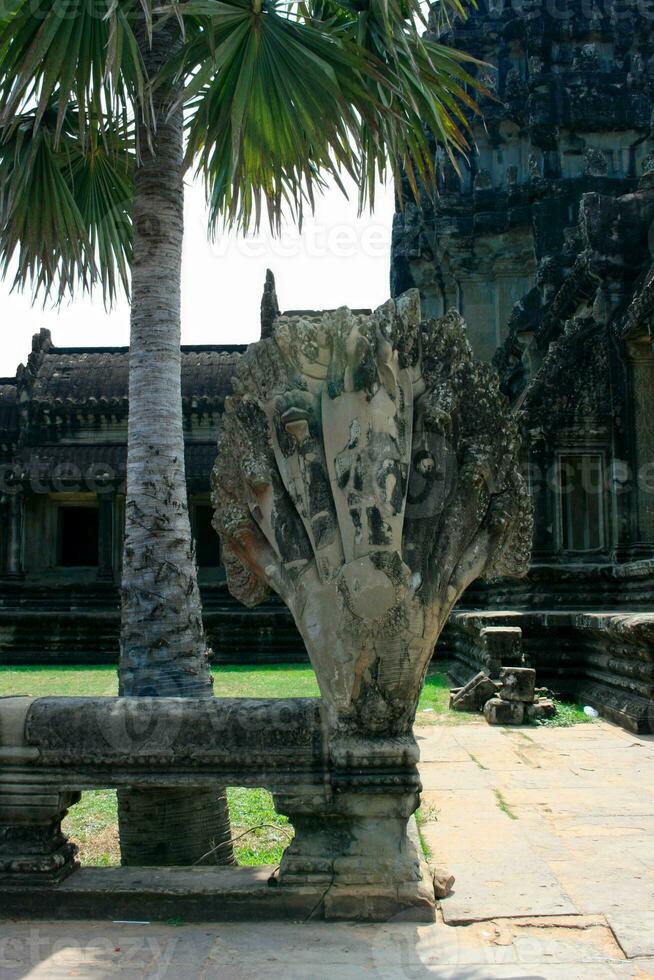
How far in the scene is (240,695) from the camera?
10344 mm

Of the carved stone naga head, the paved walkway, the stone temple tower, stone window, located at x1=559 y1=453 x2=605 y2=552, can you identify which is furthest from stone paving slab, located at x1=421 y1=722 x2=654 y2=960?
the stone temple tower

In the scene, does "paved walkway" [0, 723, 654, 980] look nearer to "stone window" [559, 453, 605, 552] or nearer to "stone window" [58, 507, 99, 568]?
"stone window" [559, 453, 605, 552]

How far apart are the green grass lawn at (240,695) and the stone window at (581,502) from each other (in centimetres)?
252

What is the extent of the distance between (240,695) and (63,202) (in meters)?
5.82

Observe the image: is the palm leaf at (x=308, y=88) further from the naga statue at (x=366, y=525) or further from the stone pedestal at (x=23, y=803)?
the stone pedestal at (x=23, y=803)

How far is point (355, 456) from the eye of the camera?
2967 millimetres

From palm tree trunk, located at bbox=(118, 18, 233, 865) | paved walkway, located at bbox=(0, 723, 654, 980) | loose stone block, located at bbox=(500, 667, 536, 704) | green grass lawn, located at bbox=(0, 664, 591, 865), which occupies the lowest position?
green grass lawn, located at bbox=(0, 664, 591, 865)

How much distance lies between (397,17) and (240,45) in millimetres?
871

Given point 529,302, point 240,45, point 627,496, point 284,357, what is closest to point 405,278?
point 529,302

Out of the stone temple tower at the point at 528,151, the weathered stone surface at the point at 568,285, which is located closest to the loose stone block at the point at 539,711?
the weathered stone surface at the point at 568,285

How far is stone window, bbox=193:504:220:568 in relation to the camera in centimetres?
2123

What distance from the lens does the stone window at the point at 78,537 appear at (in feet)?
70.8

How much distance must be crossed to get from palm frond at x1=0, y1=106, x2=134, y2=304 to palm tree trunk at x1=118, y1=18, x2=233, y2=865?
73 centimetres
